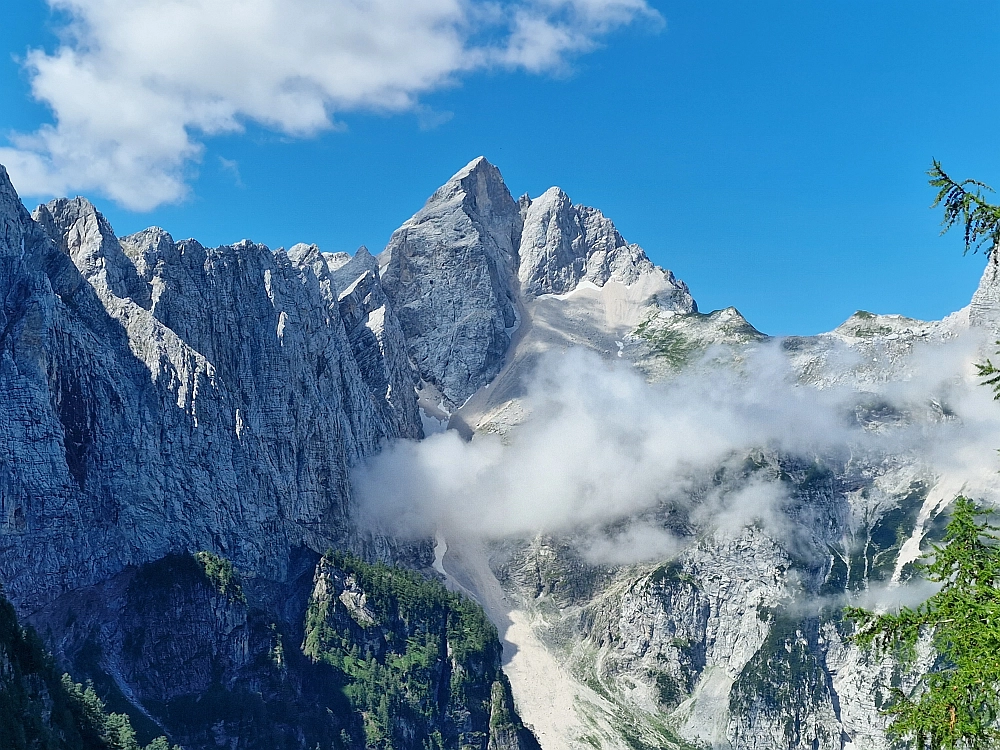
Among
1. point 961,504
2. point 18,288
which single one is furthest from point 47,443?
point 961,504

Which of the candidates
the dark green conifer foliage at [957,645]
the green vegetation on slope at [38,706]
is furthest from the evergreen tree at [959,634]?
the green vegetation on slope at [38,706]

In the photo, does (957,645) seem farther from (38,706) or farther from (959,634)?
(38,706)

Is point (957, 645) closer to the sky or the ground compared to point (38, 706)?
closer to the ground

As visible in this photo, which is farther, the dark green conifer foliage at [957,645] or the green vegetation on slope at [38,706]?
the green vegetation on slope at [38,706]

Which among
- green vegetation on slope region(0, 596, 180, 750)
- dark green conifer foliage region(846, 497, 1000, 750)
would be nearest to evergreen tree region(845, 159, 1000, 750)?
dark green conifer foliage region(846, 497, 1000, 750)

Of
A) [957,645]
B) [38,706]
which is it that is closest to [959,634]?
[957,645]

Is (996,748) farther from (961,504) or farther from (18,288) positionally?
(18,288)

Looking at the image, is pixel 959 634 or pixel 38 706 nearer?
pixel 959 634

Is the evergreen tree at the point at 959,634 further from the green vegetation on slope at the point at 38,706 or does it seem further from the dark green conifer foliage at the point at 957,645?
the green vegetation on slope at the point at 38,706

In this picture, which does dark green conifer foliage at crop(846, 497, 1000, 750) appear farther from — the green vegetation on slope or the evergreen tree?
the green vegetation on slope

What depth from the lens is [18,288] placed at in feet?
640

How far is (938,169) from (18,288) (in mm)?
195856

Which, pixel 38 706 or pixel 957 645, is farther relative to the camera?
pixel 38 706

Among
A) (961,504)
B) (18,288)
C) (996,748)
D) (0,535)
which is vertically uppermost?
(18,288)
